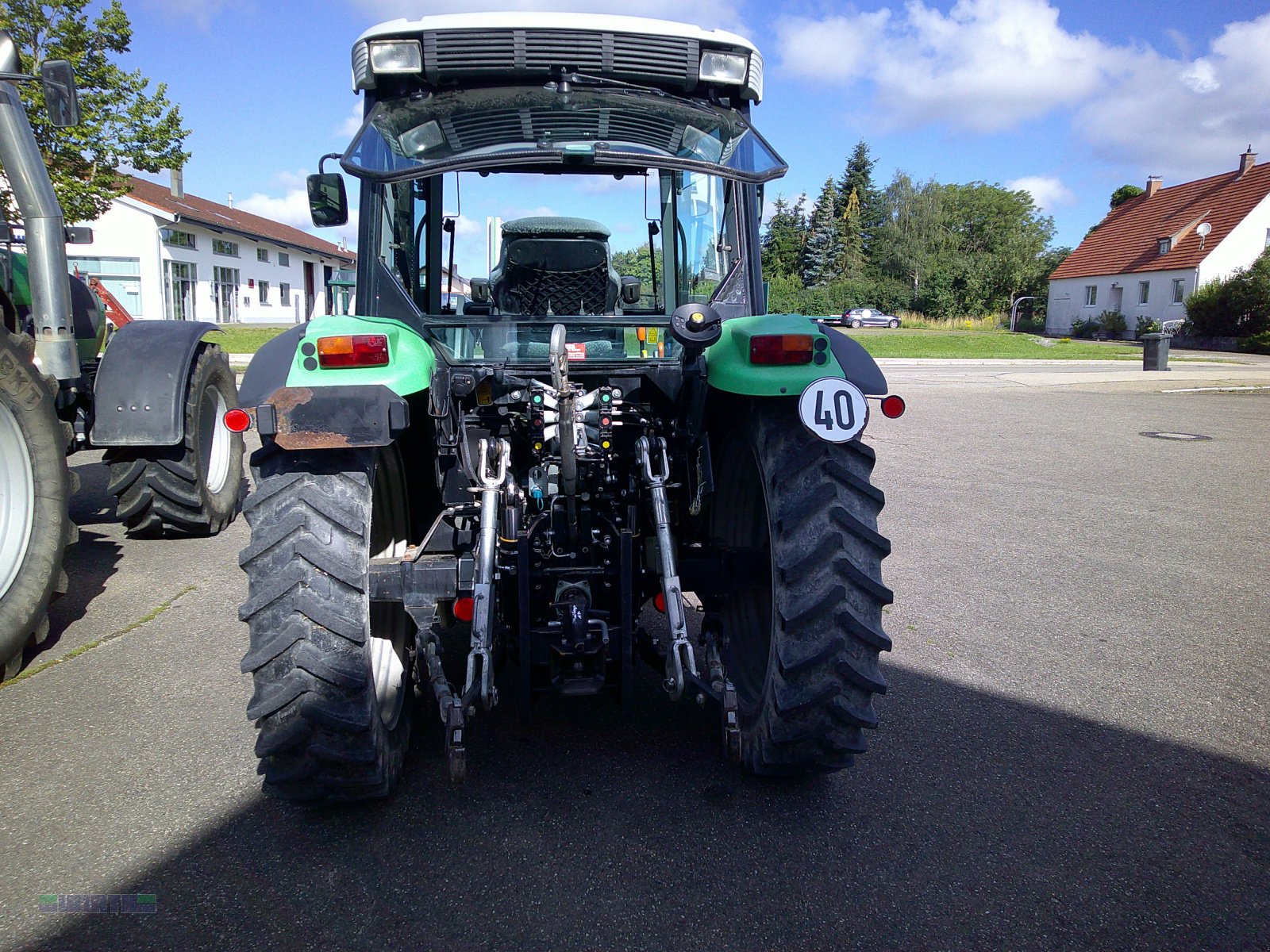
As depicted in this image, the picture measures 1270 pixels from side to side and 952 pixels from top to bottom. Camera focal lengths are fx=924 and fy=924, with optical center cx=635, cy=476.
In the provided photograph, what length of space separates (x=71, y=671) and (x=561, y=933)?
2926mm

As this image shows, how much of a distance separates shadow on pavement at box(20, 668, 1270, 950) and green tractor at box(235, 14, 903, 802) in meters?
0.21

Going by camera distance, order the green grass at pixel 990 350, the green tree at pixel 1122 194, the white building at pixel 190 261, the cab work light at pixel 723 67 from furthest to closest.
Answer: the green tree at pixel 1122 194
the white building at pixel 190 261
the green grass at pixel 990 350
the cab work light at pixel 723 67

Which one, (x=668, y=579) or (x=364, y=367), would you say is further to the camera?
(x=668, y=579)

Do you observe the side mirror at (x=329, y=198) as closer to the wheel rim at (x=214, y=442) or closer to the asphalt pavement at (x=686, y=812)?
the asphalt pavement at (x=686, y=812)

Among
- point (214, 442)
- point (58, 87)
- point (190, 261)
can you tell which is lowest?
point (214, 442)

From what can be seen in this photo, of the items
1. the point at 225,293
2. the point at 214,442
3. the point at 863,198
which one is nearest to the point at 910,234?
the point at 863,198

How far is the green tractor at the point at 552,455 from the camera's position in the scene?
108 inches

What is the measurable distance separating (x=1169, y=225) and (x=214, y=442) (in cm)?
5414

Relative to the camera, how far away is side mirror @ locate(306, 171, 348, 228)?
3.74 m

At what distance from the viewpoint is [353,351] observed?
279 centimetres

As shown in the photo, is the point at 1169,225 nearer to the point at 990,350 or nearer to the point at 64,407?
the point at 990,350

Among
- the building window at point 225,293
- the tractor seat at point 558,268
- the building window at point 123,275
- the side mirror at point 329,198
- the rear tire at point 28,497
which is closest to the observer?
the side mirror at point 329,198

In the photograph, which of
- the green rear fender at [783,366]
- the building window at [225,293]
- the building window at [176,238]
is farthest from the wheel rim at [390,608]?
the building window at [225,293]

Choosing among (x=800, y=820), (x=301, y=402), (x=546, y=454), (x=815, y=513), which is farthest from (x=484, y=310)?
(x=800, y=820)
